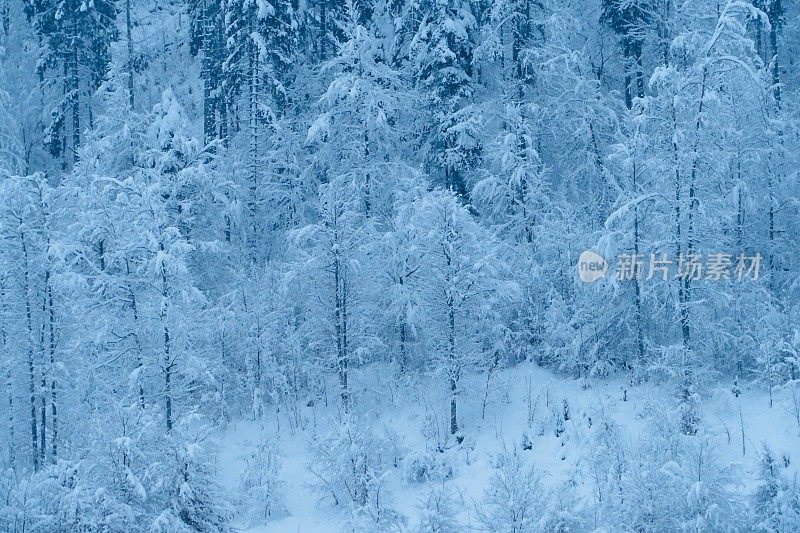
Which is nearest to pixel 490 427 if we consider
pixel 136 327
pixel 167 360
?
pixel 167 360

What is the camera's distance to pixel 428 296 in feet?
67.5

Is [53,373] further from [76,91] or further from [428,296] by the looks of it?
[76,91]

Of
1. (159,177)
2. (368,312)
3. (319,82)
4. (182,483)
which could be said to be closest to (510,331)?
(368,312)

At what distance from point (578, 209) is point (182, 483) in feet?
50.7

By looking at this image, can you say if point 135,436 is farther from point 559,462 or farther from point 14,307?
point 559,462

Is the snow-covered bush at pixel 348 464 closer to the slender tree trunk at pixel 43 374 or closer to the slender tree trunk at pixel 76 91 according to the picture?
the slender tree trunk at pixel 43 374

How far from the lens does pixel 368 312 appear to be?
71.9 feet

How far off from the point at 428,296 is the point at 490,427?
4.10 m

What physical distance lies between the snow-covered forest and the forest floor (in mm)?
97

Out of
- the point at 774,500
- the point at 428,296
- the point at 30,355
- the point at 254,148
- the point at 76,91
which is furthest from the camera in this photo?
the point at 76,91

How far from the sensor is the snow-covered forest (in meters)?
16.5

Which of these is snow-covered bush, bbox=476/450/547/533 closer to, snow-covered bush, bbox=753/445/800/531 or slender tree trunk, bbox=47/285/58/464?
snow-covered bush, bbox=753/445/800/531

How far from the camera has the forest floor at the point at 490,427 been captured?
17.3 metres

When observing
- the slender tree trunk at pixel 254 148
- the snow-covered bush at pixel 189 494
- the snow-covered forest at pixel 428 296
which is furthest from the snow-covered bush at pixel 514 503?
the slender tree trunk at pixel 254 148
